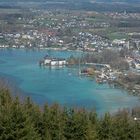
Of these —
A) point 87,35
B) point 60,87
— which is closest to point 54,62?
point 60,87

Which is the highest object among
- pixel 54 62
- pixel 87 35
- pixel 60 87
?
pixel 60 87

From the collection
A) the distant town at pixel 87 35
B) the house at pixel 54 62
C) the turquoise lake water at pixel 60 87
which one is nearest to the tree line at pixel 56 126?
the turquoise lake water at pixel 60 87

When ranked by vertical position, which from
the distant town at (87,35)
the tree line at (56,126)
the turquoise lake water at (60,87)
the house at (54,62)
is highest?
the tree line at (56,126)

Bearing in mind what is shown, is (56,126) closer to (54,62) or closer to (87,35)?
(54,62)

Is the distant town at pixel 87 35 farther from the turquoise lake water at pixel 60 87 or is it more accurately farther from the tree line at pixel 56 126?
the tree line at pixel 56 126

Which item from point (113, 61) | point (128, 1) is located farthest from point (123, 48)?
point (128, 1)

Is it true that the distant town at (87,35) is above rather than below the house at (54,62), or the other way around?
below
